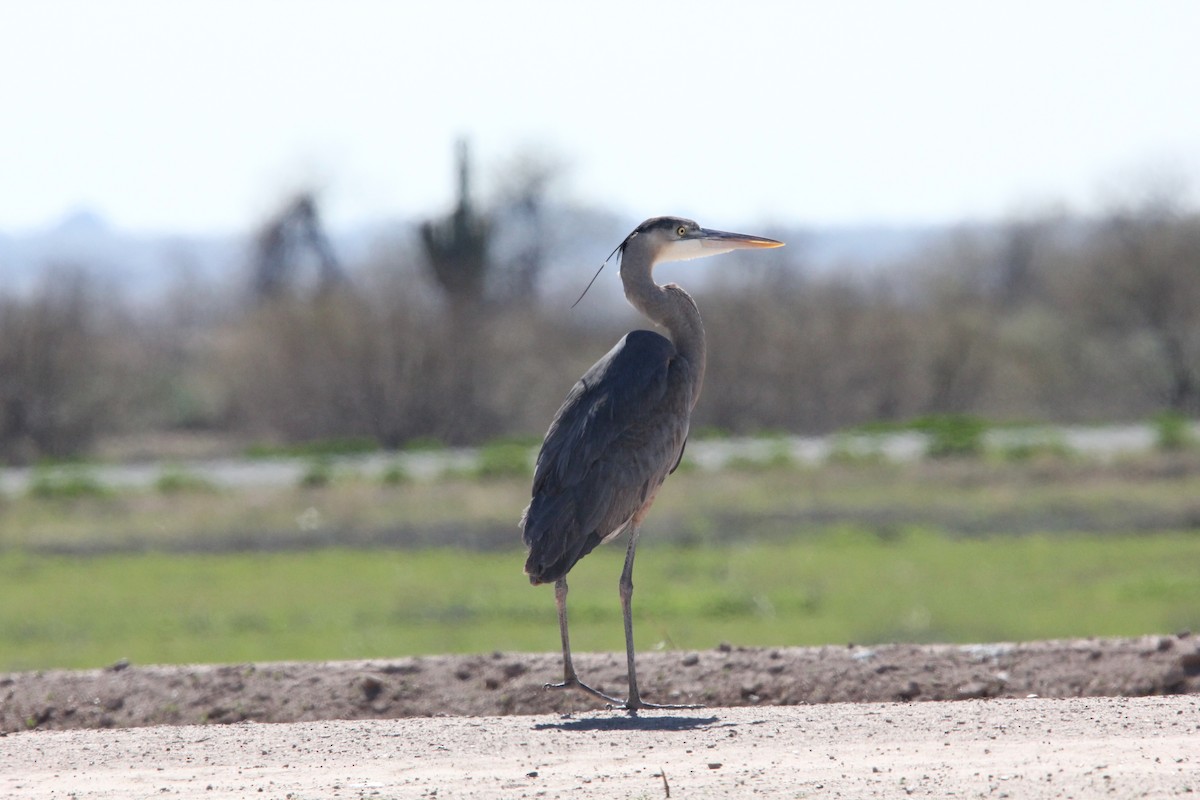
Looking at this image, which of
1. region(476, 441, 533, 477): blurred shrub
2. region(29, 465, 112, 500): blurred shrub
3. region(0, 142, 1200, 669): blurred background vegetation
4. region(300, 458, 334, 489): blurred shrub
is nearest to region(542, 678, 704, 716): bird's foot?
region(0, 142, 1200, 669): blurred background vegetation

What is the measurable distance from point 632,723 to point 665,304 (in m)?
2.25

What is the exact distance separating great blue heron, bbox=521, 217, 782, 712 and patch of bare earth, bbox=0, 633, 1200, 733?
0.61 meters

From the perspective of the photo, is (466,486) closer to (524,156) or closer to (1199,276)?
(1199,276)

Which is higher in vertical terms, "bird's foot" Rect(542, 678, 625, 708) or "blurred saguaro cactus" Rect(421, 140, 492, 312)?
"blurred saguaro cactus" Rect(421, 140, 492, 312)

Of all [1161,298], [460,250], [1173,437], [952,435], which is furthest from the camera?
[1161,298]

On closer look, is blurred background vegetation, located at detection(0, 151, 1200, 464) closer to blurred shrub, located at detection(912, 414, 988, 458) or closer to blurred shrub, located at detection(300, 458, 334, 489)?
blurred shrub, located at detection(912, 414, 988, 458)

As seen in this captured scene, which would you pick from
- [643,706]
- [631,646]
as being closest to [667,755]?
[643,706]

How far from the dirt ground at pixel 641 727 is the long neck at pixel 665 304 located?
1.85 meters

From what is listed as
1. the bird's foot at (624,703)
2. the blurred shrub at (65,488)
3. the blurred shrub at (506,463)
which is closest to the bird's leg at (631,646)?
the bird's foot at (624,703)

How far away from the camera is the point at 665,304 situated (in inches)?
345

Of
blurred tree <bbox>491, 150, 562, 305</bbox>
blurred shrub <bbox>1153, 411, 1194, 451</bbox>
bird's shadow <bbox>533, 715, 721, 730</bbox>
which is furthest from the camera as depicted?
blurred tree <bbox>491, 150, 562, 305</bbox>

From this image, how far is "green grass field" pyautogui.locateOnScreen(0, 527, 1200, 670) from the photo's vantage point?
1634 centimetres

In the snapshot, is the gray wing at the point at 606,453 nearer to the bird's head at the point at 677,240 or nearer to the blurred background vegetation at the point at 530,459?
the bird's head at the point at 677,240

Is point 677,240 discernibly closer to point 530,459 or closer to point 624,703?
point 624,703
